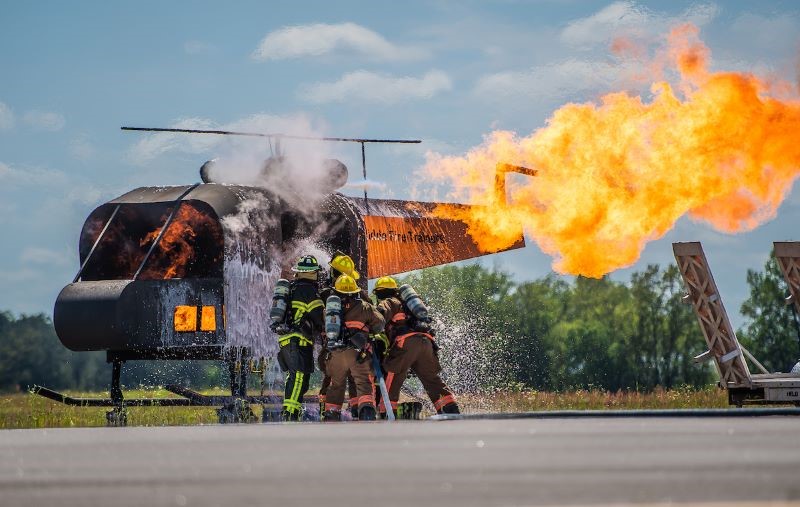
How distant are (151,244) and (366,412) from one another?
6475 mm

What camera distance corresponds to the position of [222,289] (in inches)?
902

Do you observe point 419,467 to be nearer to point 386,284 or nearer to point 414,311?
point 414,311

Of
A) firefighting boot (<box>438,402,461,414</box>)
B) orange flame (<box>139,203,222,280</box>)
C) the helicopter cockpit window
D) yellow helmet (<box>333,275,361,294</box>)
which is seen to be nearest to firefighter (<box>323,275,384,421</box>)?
yellow helmet (<box>333,275,361,294</box>)

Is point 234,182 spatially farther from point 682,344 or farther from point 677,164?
point 682,344

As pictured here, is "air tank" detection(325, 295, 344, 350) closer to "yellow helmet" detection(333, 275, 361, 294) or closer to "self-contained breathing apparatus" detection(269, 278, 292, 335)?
"yellow helmet" detection(333, 275, 361, 294)

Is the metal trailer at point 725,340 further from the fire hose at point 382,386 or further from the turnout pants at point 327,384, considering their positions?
the turnout pants at point 327,384

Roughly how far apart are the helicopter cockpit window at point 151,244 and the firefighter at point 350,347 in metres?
4.31

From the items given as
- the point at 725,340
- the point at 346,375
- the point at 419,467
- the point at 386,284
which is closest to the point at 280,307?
the point at 346,375

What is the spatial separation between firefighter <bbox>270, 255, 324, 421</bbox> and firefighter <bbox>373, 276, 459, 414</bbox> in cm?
100

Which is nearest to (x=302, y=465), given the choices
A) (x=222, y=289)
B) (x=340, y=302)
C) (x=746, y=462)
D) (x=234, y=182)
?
(x=746, y=462)

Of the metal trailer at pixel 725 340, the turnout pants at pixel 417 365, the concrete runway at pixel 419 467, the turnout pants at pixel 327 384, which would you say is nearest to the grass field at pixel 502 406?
the turnout pants at pixel 327 384

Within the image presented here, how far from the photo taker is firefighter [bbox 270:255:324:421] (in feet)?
67.2

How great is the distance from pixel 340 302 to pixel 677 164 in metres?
7.96

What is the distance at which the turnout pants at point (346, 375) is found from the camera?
777 inches
